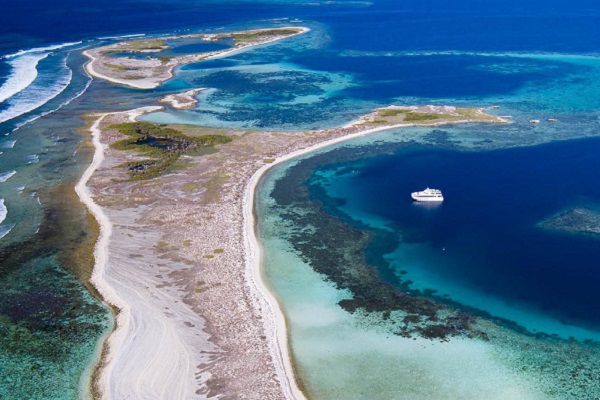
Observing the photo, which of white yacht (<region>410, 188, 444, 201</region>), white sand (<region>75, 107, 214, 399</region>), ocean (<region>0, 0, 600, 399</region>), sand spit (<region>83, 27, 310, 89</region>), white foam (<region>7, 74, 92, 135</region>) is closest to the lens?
white sand (<region>75, 107, 214, 399</region>)

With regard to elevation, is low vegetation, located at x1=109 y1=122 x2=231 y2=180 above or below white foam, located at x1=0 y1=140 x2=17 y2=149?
below

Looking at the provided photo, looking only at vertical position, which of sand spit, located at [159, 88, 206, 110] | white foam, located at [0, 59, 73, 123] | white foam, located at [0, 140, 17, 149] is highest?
white foam, located at [0, 59, 73, 123]

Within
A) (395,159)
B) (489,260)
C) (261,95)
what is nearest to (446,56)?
(261,95)

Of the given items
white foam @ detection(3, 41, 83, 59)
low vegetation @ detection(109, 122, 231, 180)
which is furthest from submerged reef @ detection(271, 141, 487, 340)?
white foam @ detection(3, 41, 83, 59)

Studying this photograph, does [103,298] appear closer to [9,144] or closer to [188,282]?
[188,282]

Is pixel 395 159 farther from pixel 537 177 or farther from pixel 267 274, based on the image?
pixel 267 274

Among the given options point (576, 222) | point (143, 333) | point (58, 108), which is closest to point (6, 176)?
point (58, 108)

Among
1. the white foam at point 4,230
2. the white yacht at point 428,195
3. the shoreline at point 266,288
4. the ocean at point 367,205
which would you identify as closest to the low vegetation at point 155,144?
the ocean at point 367,205

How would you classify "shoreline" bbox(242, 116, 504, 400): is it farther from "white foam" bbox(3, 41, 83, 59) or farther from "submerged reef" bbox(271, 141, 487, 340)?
"white foam" bbox(3, 41, 83, 59)
